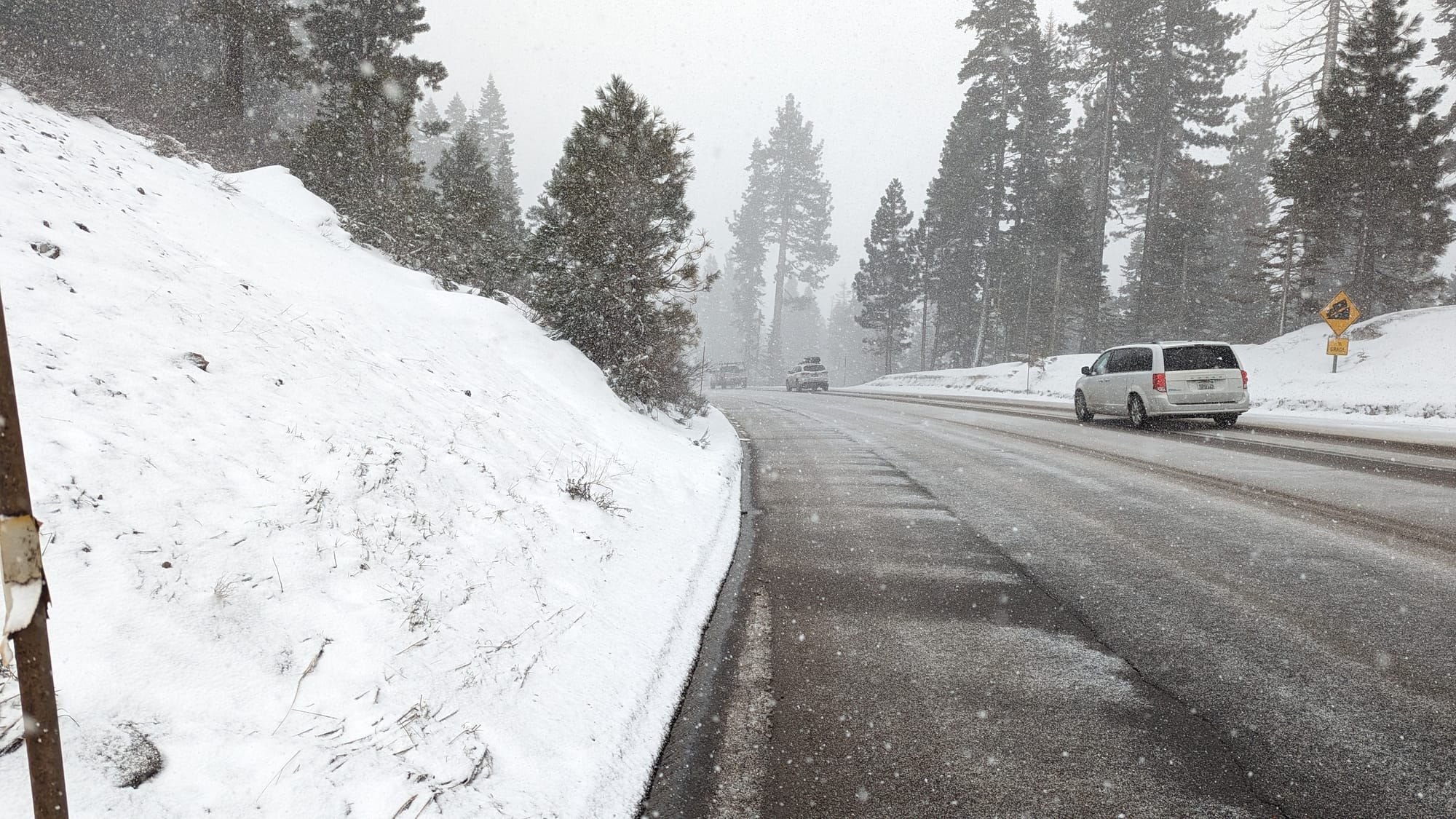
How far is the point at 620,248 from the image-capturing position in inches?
468

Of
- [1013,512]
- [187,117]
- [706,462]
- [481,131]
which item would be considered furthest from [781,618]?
[481,131]

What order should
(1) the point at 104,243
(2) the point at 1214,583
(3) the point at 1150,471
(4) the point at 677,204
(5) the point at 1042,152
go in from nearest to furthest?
(2) the point at 1214,583 < (1) the point at 104,243 < (3) the point at 1150,471 < (4) the point at 677,204 < (5) the point at 1042,152

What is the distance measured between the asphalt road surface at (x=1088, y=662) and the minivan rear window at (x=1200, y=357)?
20.4 ft

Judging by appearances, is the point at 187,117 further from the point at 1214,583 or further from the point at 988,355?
the point at 988,355

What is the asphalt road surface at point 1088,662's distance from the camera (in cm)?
242

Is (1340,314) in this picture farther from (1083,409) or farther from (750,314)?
(750,314)

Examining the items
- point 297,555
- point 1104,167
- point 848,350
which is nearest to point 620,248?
point 297,555

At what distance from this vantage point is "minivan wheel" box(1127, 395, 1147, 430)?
13.8m

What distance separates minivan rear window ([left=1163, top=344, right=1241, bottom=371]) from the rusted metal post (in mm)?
15765

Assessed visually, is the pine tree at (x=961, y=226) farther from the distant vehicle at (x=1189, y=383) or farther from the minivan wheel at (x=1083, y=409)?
the distant vehicle at (x=1189, y=383)

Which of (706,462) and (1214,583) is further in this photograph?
(706,462)

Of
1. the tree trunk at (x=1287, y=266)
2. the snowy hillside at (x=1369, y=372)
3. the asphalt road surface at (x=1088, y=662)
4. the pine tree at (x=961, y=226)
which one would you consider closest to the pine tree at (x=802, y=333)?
the pine tree at (x=961, y=226)

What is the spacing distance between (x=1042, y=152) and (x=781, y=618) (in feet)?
151

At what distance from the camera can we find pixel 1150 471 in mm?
8555
